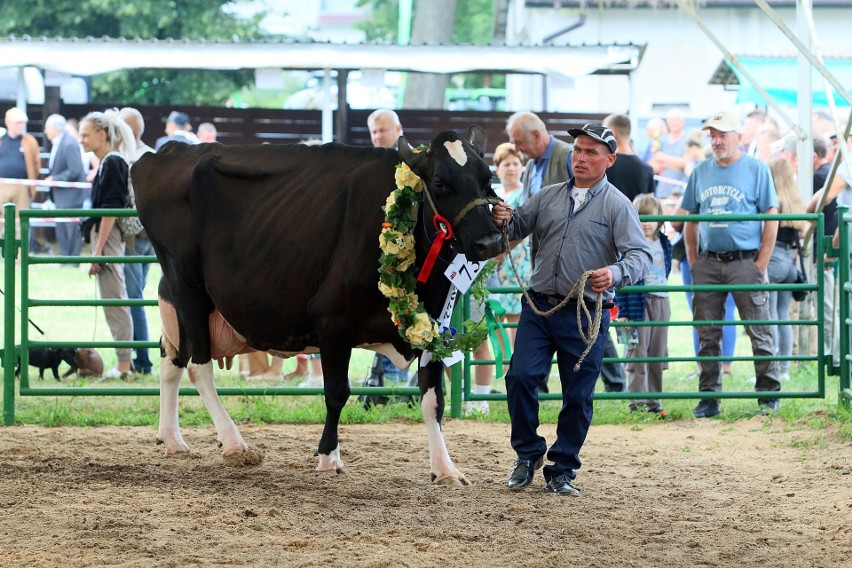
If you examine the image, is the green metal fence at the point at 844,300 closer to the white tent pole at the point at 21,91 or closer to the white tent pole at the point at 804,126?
the white tent pole at the point at 804,126

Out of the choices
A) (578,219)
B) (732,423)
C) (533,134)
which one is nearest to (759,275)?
(732,423)

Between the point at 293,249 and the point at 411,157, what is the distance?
0.90 m

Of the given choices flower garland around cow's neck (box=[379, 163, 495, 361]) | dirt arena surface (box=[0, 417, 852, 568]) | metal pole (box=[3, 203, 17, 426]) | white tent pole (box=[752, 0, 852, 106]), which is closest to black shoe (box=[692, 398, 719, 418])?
dirt arena surface (box=[0, 417, 852, 568])

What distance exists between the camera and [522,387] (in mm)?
6320

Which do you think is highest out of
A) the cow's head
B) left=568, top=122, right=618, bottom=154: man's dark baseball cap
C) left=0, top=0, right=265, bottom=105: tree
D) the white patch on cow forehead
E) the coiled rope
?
left=0, top=0, right=265, bottom=105: tree

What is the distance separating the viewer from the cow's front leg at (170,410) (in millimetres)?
7465

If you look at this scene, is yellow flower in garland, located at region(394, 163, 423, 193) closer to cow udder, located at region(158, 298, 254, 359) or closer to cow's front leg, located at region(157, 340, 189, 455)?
cow udder, located at region(158, 298, 254, 359)

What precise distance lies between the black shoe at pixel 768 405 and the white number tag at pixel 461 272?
3429 millimetres

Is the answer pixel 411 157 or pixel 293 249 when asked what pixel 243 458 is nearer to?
pixel 293 249

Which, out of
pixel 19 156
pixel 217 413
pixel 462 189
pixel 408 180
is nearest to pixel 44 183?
pixel 19 156

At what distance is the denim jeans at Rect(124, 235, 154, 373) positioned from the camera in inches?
407

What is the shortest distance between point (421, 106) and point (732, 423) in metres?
16.0

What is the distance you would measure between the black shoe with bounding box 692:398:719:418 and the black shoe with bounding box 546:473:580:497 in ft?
9.67

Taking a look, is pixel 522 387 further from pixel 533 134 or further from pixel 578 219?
pixel 533 134
